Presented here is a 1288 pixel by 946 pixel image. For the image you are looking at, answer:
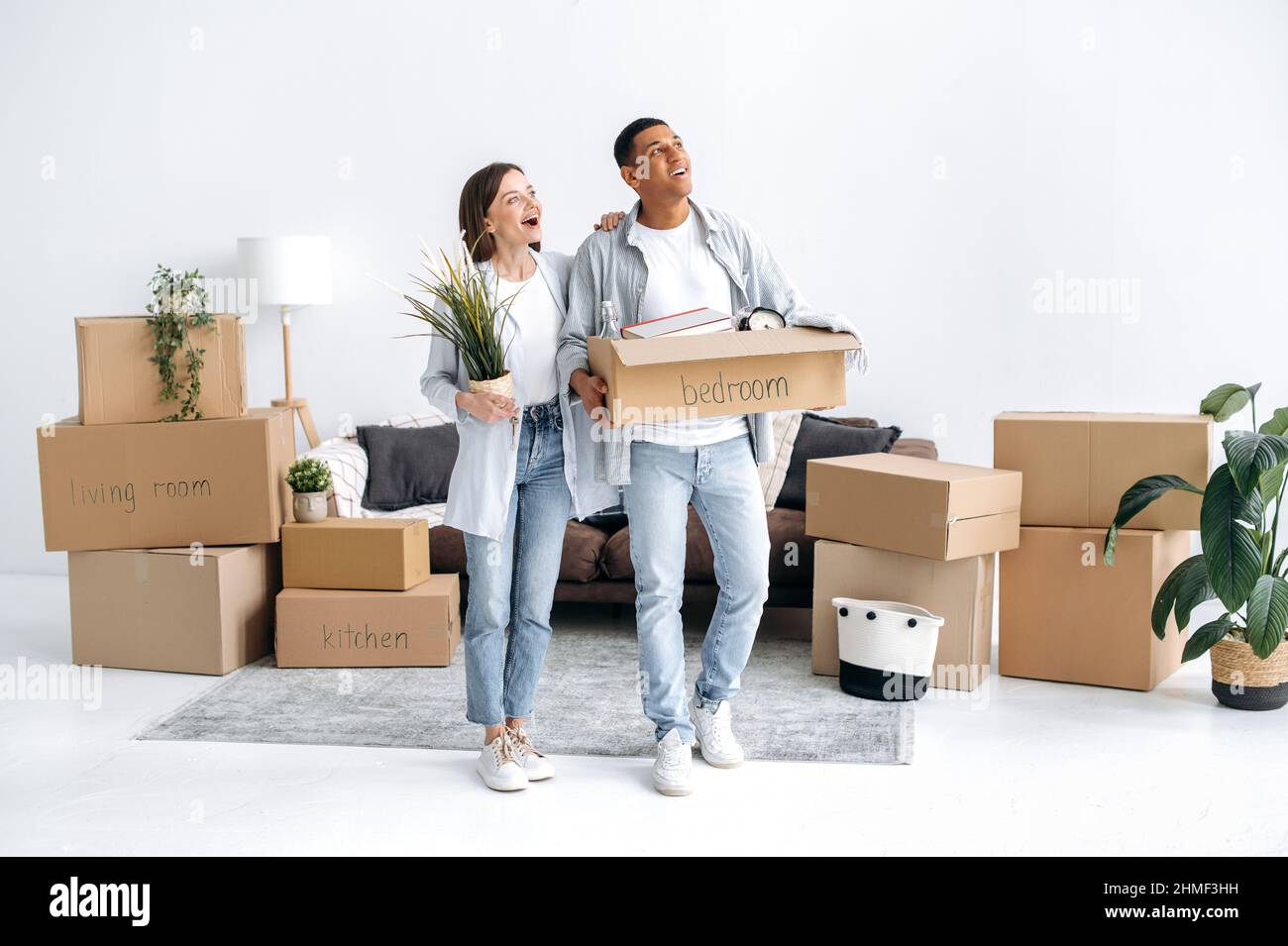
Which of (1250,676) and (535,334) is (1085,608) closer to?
(1250,676)

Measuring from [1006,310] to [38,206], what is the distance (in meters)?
3.95

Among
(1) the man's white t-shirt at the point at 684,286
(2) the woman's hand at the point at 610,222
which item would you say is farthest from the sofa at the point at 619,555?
(2) the woman's hand at the point at 610,222

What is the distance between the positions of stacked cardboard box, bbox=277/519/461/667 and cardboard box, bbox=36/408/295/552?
0.19 m

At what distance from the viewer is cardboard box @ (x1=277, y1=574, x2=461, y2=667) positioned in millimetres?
3744

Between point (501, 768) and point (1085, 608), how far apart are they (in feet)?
5.64

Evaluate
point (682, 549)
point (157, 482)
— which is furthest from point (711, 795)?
point (157, 482)

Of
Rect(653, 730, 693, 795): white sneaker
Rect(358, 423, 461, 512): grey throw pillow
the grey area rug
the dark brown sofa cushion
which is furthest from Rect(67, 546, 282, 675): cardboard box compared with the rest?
Rect(653, 730, 693, 795): white sneaker

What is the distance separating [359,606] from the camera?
375cm

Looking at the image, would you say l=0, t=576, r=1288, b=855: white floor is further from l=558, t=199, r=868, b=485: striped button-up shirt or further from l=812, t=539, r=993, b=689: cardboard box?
l=558, t=199, r=868, b=485: striped button-up shirt

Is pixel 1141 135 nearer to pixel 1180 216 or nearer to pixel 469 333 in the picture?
pixel 1180 216

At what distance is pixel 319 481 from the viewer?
3.85 m

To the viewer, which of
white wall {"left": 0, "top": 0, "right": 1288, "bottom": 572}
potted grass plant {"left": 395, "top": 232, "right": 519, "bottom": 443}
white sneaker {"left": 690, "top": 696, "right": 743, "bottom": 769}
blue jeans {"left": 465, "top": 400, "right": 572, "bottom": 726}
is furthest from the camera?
white wall {"left": 0, "top": 0, "right": 1288, "bottom": 572}
